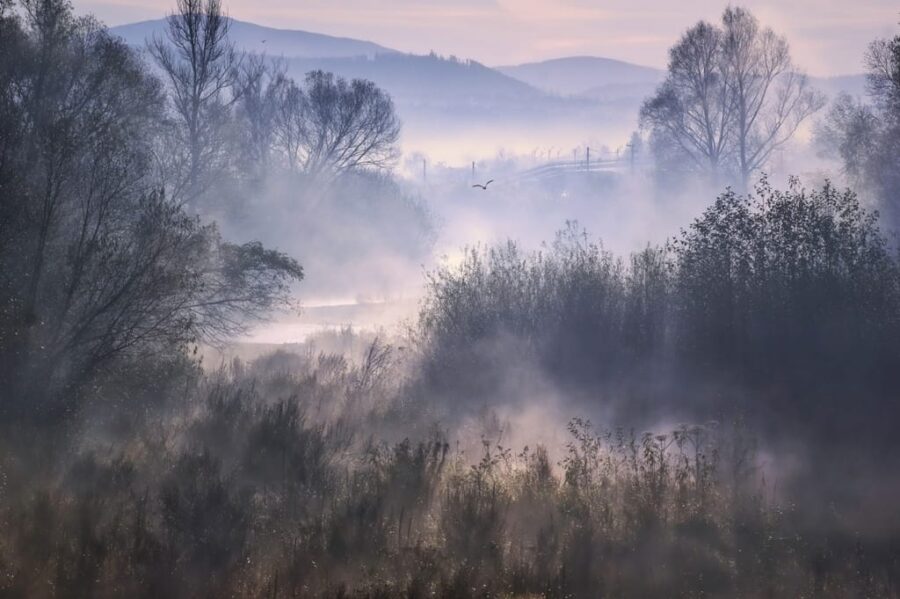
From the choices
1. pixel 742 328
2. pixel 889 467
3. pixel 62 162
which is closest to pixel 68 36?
pixel 62 162

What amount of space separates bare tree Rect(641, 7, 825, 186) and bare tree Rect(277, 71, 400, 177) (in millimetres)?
13929

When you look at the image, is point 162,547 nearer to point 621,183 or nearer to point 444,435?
point 444,435

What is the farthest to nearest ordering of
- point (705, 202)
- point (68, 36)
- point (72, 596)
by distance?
point (705, 202) → point (68, 36) → point (72, 596)

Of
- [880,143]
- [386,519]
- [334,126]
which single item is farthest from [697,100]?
[386,519]

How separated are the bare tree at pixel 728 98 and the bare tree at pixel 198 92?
893 inches

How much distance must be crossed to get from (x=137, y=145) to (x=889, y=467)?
16093 millimetres

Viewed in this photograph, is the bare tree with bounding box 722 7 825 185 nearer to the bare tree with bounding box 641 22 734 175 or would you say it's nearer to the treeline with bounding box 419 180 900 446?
the bare tree with bounding box 641 22 734 175

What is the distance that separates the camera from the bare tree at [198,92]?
89.6 feet

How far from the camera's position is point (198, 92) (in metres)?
29.1

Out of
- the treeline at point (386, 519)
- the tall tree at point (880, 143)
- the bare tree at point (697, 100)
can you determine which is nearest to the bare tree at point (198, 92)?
the treeline at point (386, 519)

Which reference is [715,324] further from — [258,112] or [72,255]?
[258,112]

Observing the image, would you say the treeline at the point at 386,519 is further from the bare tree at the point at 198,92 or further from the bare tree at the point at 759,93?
the bare tree at the point at 759,93

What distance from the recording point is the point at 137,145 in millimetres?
21531

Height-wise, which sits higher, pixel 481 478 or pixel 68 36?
pixel 68 36
